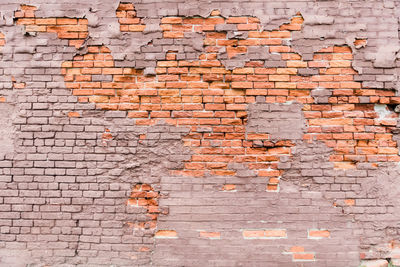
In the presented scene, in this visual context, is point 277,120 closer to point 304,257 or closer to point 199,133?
point 199,133

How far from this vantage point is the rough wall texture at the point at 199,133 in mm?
2562

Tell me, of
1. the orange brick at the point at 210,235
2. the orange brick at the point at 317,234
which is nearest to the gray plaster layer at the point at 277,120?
the orange brick at the point at 317,234

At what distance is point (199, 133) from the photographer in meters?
2.64

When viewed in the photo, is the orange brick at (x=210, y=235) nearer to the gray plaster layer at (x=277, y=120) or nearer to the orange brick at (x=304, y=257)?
the orange brick at (x=304, y=257)

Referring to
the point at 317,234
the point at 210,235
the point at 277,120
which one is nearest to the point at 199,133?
the point at 277,120

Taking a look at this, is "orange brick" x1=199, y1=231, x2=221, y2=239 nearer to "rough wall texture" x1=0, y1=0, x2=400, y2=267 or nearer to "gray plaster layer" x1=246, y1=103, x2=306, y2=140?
"rough wall texture" x1=0, y1=0, x2=400, y2=267

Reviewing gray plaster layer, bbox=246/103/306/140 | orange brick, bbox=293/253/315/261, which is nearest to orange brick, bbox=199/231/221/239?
orange brick, bbox=293/253/315/261

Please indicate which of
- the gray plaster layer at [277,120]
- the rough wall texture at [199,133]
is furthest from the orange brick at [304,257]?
the gray plaster layer at [277,120]

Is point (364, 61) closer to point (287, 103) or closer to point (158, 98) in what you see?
point (287, 103)

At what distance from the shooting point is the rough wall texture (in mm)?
2562

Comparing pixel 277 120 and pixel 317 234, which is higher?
pixel 277 120

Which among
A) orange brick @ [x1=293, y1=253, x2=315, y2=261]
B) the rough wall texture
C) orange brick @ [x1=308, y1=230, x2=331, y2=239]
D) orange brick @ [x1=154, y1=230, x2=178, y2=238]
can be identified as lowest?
orange brick @ [x1=293, y1=253, x2=315, y2=261]

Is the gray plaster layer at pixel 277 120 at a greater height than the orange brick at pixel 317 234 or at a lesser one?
greater

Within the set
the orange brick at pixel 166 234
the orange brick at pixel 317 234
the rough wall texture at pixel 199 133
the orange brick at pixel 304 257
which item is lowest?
the orange brick at pixel 304 257
